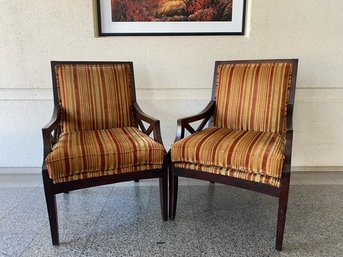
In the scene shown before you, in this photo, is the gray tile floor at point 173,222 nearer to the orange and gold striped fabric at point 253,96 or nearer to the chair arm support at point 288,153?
the chair arm support at point 288,153

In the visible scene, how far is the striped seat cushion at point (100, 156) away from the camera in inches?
52.2

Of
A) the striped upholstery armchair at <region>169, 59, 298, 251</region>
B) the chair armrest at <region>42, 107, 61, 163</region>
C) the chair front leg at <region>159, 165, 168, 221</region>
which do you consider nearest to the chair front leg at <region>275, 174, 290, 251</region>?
the striped upholstery armchair at <region>169, 59, 298, 251</region>

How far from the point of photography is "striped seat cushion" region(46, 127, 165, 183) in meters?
1.33

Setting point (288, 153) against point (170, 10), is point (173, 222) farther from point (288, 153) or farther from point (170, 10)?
point (170, 10)

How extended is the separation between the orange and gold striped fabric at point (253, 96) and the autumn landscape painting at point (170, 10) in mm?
489

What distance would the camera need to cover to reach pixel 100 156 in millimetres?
1371

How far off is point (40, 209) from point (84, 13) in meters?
1.43

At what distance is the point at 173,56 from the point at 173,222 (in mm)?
1240

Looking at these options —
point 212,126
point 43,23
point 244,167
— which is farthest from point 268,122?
point 43,23

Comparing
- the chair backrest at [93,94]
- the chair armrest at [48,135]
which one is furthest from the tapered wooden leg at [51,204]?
the chair backrest at [93,94]

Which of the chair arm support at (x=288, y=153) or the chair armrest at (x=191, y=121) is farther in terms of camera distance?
the chair armrest at (x=191, y=121)

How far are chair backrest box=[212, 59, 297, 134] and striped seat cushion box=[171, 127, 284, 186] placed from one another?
0.14m

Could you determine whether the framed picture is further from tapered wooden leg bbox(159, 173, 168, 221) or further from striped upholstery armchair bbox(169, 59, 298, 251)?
tapered wooden leg bbox(159, 173, 168, 221)

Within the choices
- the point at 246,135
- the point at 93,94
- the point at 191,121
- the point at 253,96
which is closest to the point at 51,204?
the point at 93,94
